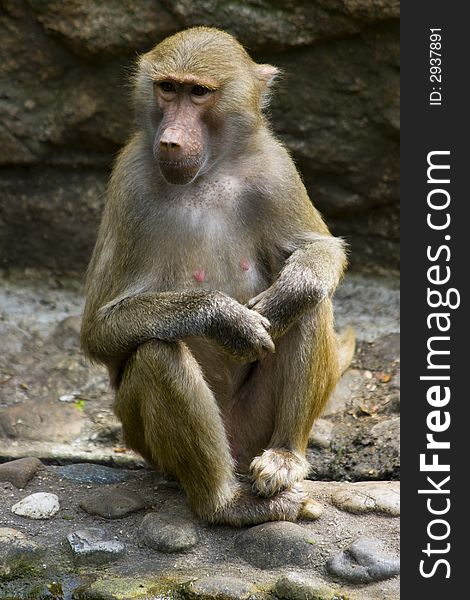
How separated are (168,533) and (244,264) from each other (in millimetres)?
1395

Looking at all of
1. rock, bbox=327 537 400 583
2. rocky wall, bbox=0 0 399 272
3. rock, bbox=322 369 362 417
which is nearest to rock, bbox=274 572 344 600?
rock, bbox=327 537 400 583

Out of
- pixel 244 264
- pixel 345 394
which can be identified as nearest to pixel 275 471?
pixel 244 264

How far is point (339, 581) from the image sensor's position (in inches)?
211

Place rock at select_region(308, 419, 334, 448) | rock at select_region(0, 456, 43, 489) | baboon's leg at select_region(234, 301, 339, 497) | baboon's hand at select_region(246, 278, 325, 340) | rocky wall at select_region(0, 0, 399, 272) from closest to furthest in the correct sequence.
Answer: baboon's hand at select_region(246, 278, 325, 340) → baboon's leg at select_region(234, 301, 339, 497) → rock at select_region(0, 456, 43, 489) → rock at select_region(308, 419, 334, 448) → rocky wall at select_region(0, 0, 399, 272)

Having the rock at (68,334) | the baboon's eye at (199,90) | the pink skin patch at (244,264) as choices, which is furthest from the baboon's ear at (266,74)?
the rock at (68,334)

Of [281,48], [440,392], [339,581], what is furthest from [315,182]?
[339,581]

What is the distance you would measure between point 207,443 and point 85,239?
3539 mm

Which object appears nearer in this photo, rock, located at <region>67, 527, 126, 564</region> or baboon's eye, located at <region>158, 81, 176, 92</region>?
rock, located at <region>67, 527, 126, 564</region>

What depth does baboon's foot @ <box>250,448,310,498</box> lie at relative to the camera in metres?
5.76

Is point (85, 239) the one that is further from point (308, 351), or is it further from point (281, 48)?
point (308, 351)

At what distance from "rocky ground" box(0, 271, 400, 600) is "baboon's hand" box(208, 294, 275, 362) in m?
0.88

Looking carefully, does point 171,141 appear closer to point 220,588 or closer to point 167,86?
point 167,86

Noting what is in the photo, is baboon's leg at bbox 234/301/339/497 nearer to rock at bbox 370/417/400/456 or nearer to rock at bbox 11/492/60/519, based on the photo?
rock at bbox 370/417/400/456

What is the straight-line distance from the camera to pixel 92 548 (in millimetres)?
5594
